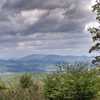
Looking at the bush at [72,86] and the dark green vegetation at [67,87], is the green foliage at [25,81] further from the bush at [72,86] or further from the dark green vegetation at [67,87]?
the bush at [72,86]

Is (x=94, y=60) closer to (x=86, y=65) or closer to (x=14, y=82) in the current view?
(x=86, y=65)

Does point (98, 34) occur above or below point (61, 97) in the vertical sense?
above

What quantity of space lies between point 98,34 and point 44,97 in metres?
7.45

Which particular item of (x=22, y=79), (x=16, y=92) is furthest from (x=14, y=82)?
(x=16, y=92)

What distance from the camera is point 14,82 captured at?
123 ft

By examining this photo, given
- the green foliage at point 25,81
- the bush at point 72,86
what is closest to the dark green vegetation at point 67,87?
the bush at point 72,86

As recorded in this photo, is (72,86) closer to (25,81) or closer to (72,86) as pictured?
(72,86)

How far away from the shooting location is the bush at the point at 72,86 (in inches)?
1249

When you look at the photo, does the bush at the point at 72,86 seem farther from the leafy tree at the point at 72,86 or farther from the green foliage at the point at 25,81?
the green foliage at the point at 25,81

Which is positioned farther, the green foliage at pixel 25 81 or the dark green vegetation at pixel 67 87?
the green foliage at pixel 25 81

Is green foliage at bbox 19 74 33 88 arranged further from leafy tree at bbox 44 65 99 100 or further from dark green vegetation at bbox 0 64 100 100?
leafy tree at bbox 44 65 99 100

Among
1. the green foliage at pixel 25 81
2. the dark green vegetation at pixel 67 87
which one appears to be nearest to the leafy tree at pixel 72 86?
the dark green vegetation at pixel 67 87

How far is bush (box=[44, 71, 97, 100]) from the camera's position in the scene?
31.7 metres

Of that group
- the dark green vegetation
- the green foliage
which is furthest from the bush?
the green foliage
